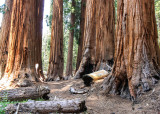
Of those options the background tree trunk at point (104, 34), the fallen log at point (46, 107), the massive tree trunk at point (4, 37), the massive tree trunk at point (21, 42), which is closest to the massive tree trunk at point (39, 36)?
the massive tree trunk at point (4, 37)

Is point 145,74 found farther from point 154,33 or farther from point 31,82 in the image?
point 31,82

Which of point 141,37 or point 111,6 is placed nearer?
point 141,37

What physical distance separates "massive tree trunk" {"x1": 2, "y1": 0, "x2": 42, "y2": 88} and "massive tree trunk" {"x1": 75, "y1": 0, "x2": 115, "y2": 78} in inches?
103

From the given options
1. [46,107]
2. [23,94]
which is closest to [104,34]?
[23,94]

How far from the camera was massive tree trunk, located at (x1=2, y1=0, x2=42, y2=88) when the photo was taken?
6812 mm

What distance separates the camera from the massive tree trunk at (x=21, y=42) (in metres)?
6.81

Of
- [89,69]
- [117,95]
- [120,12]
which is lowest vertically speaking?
[117,95]

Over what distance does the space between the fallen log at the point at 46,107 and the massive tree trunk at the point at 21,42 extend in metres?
3.91

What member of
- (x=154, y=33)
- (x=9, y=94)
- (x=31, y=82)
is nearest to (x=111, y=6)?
(x=154, y=33)

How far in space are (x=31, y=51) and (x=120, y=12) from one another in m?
4.46

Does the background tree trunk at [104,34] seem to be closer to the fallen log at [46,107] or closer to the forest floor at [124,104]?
the forest floor at [124,104]

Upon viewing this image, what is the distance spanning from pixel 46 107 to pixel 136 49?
2820 millimetres

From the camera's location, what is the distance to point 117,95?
484 centimetres

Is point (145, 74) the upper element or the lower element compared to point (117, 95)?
upper
